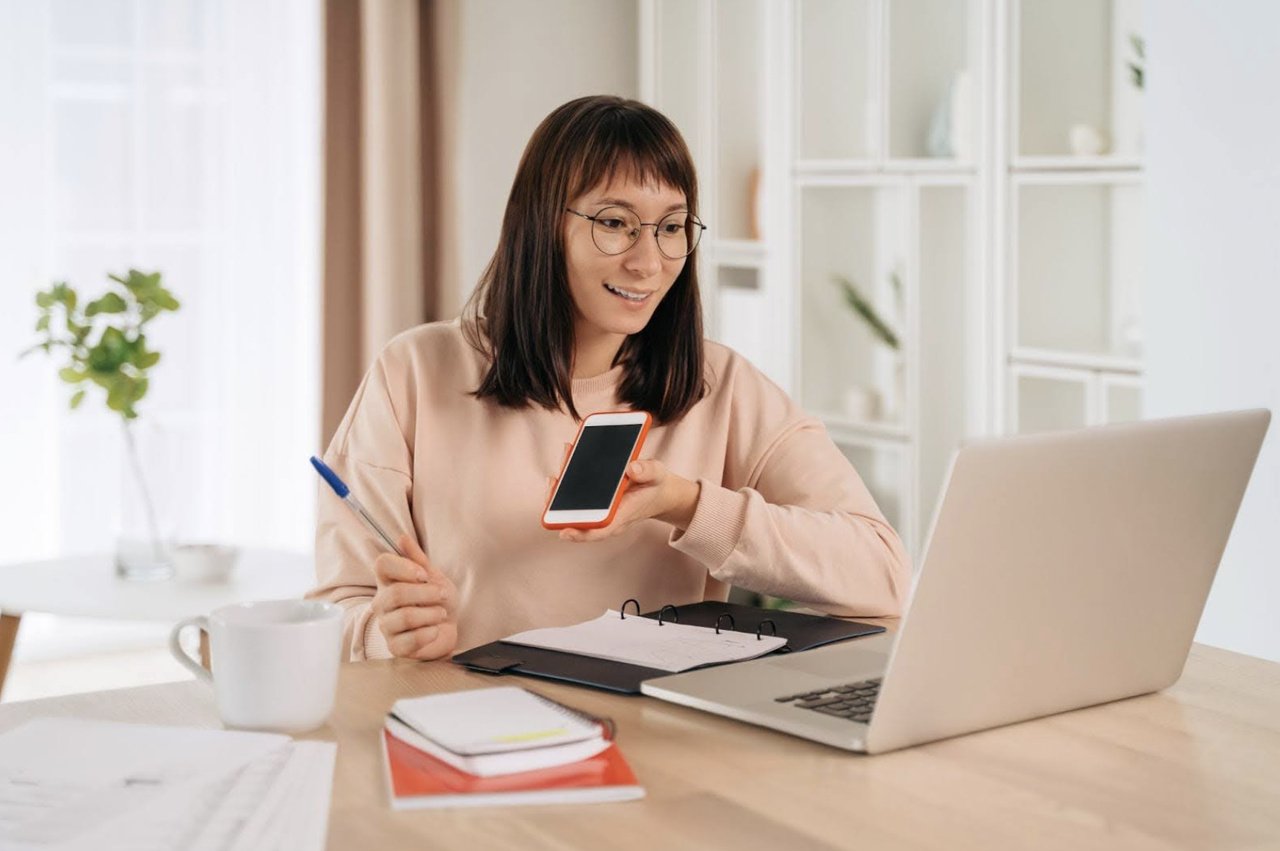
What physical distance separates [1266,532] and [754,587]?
3.57 ft

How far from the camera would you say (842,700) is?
3.90 ft

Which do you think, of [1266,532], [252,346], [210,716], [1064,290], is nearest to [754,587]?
[210,716]

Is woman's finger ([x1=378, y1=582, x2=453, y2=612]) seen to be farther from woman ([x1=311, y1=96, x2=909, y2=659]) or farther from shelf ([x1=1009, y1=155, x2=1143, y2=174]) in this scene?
shelf ([x1=1009, y1=155, x2=1143, y2=174])

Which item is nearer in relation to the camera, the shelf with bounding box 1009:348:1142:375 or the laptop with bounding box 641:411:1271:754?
the laptop with bounding box 641:411:1271:754

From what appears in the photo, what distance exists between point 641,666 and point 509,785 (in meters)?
0.32

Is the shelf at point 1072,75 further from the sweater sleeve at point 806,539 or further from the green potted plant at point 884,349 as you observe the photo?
the sweater sleeve at point 806,539

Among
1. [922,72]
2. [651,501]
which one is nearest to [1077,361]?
[922,72]

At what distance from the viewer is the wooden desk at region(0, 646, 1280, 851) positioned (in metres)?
0.94

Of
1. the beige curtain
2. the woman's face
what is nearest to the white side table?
the woman's face

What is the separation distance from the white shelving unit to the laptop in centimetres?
179

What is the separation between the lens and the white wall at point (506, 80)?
14.1ft

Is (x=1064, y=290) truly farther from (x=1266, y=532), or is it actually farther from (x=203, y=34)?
(x=203, y=34)

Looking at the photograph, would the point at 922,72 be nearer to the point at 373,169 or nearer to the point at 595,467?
the point at 373,169

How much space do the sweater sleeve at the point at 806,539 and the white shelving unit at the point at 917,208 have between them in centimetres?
138
